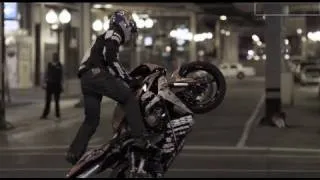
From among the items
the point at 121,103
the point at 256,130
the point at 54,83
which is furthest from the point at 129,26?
the point at 54,83

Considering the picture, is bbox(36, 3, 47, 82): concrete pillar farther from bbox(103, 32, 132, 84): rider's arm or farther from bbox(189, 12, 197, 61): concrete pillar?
bbox(103, 32, 132, 84): rider's arm

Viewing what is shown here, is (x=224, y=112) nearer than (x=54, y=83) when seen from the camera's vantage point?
No

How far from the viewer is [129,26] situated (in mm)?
7488

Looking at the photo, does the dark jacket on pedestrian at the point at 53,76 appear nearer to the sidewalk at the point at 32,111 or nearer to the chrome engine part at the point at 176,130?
the sidewalk at the point at 32,111

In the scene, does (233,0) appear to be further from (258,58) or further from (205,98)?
(258,58)

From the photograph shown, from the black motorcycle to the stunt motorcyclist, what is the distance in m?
0.15

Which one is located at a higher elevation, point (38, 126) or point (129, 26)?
point (129, 26)

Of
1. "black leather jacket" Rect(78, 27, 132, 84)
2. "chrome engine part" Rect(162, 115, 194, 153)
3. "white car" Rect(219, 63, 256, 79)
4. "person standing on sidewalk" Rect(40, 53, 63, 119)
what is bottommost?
"white car" Rect(219, 63, 256, 79)

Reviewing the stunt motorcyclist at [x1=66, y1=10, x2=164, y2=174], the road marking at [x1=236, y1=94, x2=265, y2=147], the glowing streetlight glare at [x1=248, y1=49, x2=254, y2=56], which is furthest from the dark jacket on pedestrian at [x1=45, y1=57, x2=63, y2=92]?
the glowing streetlight glare at [x1=248, y1=49, x2=254, y2=56]

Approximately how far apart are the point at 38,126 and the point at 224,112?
6453mm

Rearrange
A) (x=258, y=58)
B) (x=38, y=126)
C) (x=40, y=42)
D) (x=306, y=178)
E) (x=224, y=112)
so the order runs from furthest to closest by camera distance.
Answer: (x=258, y=58)
(x=40, y=42)
(x=224, y=112)
(x=38, y=126)
(x=306, y=178)

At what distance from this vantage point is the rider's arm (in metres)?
7.34

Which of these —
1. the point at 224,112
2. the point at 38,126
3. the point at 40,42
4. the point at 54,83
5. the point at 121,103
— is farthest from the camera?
the point at 40,42

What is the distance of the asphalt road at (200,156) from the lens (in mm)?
10742
